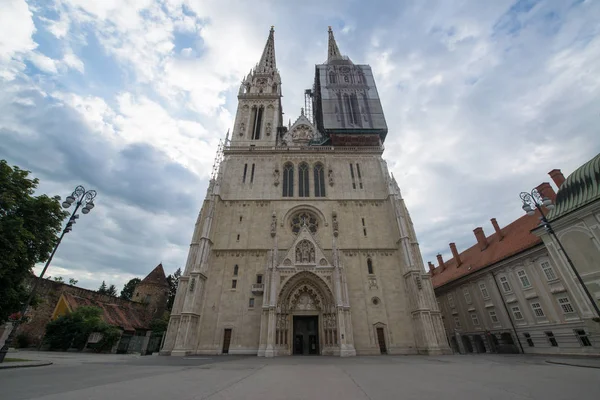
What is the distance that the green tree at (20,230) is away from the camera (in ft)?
34.9

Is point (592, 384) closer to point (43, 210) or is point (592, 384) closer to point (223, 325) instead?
point (223, 325)

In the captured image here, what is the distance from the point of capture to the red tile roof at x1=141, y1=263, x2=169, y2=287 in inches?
1436

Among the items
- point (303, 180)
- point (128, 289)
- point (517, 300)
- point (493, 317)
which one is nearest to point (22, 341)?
point (303, 180)

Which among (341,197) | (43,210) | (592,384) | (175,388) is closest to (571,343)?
(592,384)

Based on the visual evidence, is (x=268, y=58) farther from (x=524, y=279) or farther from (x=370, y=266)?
(x=524, y=279)

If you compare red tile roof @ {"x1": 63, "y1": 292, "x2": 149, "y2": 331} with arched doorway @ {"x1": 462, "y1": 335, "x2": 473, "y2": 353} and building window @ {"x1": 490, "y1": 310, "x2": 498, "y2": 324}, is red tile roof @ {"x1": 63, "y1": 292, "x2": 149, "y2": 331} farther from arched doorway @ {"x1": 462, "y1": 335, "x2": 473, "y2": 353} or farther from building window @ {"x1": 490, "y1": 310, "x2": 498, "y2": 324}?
building window @ {"x1": 490, "y1": 310, "x2": 498, "y2": 324}

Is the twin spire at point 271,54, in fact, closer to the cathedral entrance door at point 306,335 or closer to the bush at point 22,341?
the cathedral entrance door at point 306,335

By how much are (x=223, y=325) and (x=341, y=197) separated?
15681 millimetres

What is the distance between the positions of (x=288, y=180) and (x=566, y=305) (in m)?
23.6

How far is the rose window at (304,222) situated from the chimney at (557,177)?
19304 mm

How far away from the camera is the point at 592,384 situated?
19.0 feet

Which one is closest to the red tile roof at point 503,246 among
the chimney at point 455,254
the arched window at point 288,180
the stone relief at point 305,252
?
the chimney at point 455,254

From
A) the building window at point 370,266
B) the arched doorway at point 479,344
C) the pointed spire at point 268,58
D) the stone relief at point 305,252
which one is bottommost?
the arched doorway at point 479,344

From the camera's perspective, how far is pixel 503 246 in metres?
22.8
